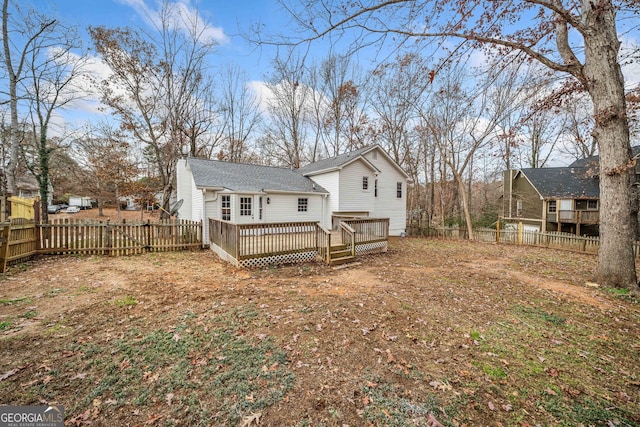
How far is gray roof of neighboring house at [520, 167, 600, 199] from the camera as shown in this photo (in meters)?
20.4

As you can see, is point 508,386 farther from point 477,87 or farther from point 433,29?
point 477,87

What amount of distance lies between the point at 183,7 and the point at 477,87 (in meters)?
18.1

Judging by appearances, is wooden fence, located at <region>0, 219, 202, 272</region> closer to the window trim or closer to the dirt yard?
the dirt yard

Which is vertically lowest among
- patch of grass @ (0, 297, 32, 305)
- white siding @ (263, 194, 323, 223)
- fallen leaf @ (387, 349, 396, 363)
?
fallen leaf @ (387, 349, 396, 363)

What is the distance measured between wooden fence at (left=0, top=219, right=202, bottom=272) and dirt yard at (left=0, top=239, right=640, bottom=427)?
1.46 meters

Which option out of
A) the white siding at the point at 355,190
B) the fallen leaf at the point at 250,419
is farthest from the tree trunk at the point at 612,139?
the white siding at the point at 355,190

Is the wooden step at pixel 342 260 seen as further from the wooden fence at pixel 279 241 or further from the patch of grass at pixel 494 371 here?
the patch of grass at pixel 494 371

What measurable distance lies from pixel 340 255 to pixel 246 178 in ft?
27.9

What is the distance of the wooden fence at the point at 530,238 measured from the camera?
37.8 feet

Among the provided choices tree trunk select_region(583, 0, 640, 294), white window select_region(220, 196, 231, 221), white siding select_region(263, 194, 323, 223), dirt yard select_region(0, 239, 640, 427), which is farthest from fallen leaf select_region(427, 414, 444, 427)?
white siding select_region(263, 194, 323, 223)

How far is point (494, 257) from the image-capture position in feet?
35.2

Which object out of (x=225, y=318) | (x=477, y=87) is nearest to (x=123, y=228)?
(x=225, y=318)

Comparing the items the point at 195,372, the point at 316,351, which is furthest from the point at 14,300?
the point at 316,351

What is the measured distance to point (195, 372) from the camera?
3059 millimetres
